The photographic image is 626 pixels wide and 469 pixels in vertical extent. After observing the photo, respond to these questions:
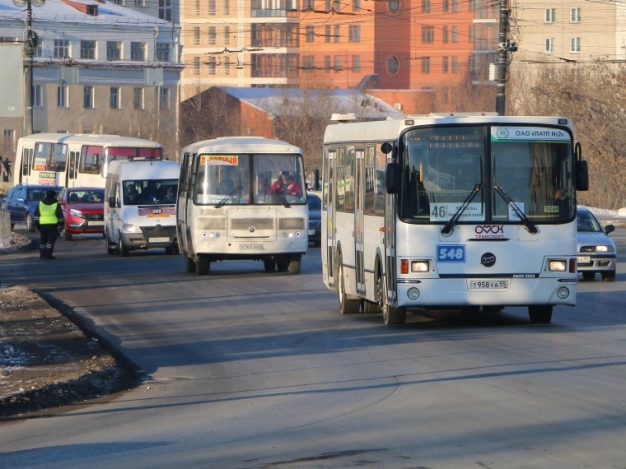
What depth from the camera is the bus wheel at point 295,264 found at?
25828mm

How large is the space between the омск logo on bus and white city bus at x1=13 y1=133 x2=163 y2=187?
33279 millimetres

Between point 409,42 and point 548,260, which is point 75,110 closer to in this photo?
point 409,42

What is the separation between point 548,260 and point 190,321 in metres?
4.86

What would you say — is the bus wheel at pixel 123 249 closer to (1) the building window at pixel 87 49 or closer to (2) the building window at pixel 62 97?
(2) the building window at pixel 62 97

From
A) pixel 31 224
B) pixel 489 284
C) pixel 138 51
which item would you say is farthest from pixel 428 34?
pixel 489 284

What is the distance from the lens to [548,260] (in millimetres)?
15141

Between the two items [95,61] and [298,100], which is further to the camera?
[95,61]

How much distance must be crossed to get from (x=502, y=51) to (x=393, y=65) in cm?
10020

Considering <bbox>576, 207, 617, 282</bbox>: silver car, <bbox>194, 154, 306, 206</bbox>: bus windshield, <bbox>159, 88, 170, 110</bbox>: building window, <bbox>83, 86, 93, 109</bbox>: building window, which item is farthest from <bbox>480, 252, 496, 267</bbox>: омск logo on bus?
<bbox>159, 88, 170, 110</bbox>: building window

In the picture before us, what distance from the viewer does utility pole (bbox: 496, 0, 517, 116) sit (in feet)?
99.4

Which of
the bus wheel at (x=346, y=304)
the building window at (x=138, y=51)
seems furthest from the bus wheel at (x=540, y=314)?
the building window at (x=138, y=51)

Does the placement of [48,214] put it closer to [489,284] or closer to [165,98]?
[489,284]

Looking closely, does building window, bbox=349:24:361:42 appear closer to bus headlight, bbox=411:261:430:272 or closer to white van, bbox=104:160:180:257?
white van, bbox=104:160:180:257

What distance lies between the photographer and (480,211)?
1500 centimetres
